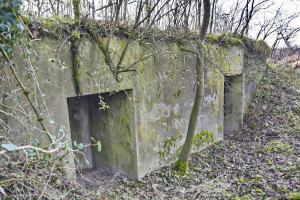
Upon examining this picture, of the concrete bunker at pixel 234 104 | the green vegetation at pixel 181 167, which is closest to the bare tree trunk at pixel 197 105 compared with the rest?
the green vegetation at pixel 181 167

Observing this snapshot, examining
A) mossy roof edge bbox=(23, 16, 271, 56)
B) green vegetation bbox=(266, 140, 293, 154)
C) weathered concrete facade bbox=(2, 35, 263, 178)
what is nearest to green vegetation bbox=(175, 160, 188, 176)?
weathered concrete facade bbox=(2, 35, 263, 178)

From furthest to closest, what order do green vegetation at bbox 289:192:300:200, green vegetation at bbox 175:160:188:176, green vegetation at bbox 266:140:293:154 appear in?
green vegetation at bbox 266:140:293:154
green vegetation at bbox 175:160:188:176
green vegetation at bbox 289:192:300:200

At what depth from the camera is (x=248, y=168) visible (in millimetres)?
5066

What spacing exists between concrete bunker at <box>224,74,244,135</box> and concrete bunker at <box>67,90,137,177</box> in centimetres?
395

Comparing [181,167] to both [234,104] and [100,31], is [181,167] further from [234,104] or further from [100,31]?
[234,104]

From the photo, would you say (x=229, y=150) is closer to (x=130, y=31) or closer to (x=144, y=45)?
(x=144, y=45)

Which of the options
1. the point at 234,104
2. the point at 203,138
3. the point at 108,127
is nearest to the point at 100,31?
the point at 108,127

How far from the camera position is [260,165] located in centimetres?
509

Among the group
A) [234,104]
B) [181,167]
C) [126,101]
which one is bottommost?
[181,167]

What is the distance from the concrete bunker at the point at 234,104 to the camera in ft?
24.7

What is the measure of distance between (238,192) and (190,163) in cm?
134

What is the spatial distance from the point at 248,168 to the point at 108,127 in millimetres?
2725

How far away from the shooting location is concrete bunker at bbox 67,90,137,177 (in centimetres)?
444

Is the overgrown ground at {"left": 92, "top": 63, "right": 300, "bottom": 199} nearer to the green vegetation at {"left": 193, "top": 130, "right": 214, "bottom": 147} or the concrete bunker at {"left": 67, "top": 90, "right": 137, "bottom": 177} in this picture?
the green vegetation at {"left": 193, "top": 130, "right": 214, "bottom": 147}
